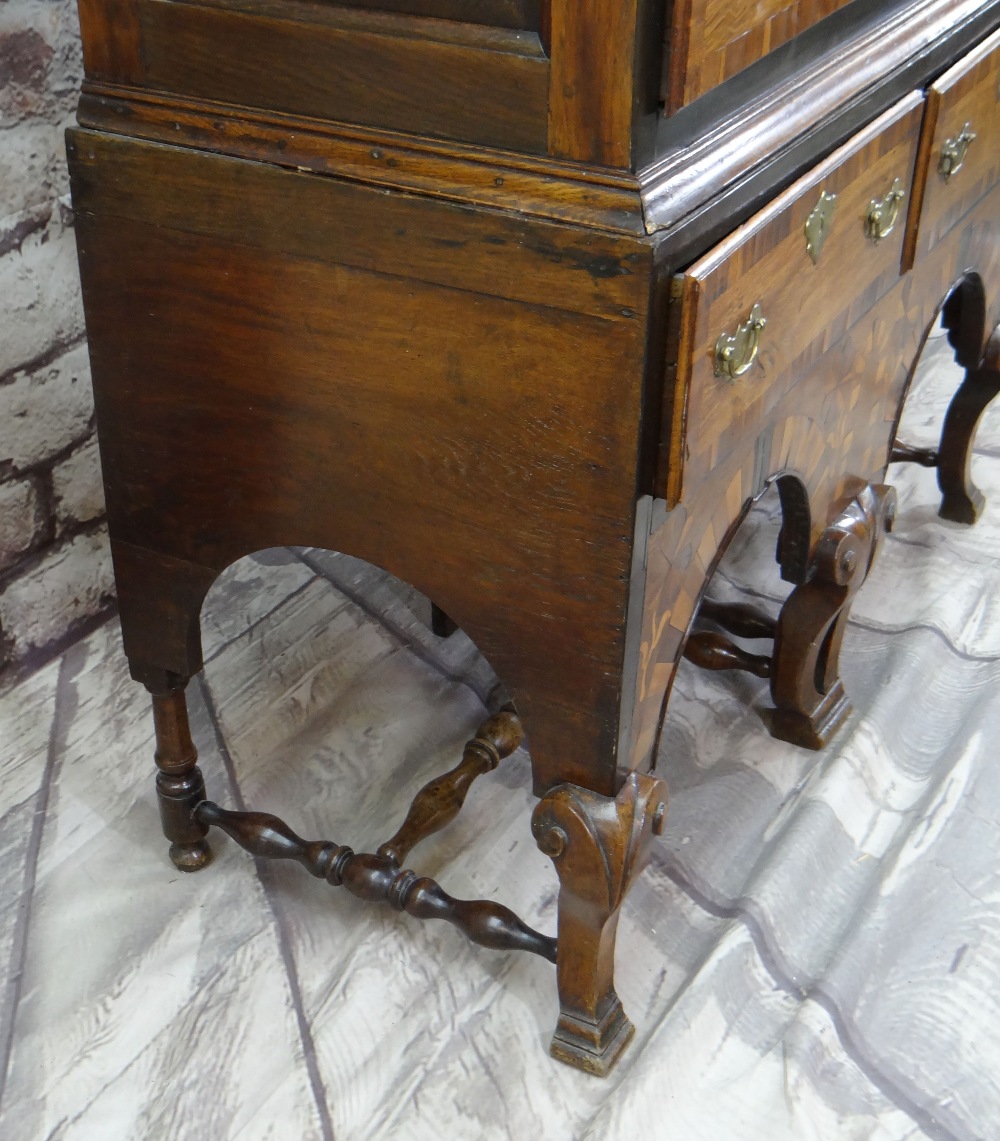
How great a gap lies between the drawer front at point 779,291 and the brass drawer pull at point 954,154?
0.30ft

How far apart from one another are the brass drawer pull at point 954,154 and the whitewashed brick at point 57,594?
126 centimetres

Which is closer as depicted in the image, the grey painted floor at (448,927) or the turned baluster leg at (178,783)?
the grey painted floor at (448,927)

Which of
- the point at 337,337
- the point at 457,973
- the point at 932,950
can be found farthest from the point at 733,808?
the point at 337,337

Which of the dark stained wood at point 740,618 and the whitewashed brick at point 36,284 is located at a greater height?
the whitewashed brick at point 36,284

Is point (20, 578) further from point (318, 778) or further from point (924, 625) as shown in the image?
point (924, 625)

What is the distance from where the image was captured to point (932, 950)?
5.12 feet

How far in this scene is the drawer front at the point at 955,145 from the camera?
141cm

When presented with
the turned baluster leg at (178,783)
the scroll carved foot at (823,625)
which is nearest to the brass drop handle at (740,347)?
the scroll carved foot at (823,625)

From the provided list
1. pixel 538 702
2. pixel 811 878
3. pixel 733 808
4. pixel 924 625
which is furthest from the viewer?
pixel 924 625

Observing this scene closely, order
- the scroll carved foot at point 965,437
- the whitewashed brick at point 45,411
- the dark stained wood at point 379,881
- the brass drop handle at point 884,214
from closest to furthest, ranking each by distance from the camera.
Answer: the brass drop handle at point 884,214 < the dark stained wood at point 379,881 < the whitewashed brick at point 45,411 < the scroll carved foot at point 965,437

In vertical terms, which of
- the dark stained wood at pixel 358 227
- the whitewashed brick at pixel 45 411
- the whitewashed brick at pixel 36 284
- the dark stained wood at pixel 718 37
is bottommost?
the whitewashed brick at pixel 45 411

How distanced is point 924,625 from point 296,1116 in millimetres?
1220

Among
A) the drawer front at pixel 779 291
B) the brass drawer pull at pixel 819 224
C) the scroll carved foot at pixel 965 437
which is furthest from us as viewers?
the scroll carved foot at pixel 965 437

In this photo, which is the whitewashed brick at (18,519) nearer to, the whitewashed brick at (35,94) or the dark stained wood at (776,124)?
the whitewashed brick at (35,94)
